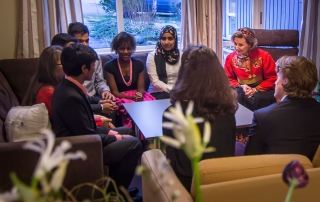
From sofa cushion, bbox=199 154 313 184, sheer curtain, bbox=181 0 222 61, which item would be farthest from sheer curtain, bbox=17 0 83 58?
sofa cushion, bbox=199 154 313 184

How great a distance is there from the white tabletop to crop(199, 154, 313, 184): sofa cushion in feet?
2.69

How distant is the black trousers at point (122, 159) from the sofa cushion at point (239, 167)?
3.49ft

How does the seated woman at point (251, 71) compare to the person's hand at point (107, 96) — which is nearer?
the person's hand at point (107, 96)

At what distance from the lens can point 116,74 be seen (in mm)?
3447

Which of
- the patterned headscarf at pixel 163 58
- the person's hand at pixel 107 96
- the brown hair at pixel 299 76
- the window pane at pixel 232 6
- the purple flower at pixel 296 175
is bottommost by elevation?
the person's hand at pixel 107 96

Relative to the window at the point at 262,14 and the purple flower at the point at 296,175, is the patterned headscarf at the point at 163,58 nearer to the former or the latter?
the window at the point at 262,14

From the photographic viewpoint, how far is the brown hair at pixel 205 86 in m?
1.68

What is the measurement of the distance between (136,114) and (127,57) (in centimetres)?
110

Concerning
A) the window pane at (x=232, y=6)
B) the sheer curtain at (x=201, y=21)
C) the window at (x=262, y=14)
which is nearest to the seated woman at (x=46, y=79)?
the sheer curtain at (x=201, y=21)

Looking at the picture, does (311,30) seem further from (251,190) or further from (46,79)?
(251,190)

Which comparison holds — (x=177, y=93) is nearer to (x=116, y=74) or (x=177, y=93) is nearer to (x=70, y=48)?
(x=70, y=48)

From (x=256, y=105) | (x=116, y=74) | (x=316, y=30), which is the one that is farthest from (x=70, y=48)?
(x=316, y=30)

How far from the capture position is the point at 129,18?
165 inches

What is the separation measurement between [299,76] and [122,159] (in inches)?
48.9
